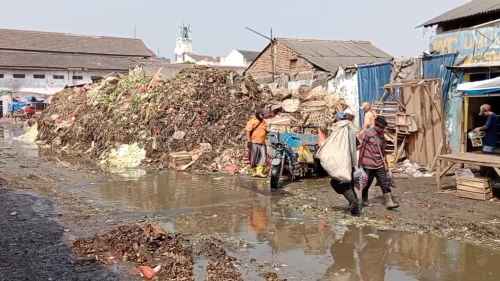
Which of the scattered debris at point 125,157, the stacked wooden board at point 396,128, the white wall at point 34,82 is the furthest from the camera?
the white wall at point 34,82

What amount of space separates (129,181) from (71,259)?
20.4 feet

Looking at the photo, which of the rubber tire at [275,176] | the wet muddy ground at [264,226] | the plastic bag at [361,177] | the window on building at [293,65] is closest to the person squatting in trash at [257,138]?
the wet muddy ground at [264,226]

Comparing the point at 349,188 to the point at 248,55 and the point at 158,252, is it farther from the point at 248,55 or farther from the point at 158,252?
the point at 248,55

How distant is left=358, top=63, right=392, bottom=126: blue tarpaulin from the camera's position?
46.0 feet

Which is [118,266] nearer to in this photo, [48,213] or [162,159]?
[48,213]

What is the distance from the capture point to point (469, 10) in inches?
574

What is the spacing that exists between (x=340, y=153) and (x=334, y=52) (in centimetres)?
2458

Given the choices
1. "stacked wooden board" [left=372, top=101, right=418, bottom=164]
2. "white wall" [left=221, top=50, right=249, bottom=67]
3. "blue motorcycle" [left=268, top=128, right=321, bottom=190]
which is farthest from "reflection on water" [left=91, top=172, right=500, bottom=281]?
"white wall" [left=221, top=50, right=249, bottom=67]

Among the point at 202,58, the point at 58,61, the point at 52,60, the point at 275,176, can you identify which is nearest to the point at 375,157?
the point at 275,176

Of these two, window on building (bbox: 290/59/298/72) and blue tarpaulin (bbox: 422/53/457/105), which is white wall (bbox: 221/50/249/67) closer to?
window on building (bbox: 290/59/298/72)

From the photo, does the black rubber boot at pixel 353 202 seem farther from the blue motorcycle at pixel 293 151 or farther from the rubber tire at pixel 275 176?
the blue motorcycle at pixel 293 151

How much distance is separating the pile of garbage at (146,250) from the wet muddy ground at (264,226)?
0.58 ft

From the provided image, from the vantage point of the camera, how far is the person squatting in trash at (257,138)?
1139cm

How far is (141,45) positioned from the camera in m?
59.2
